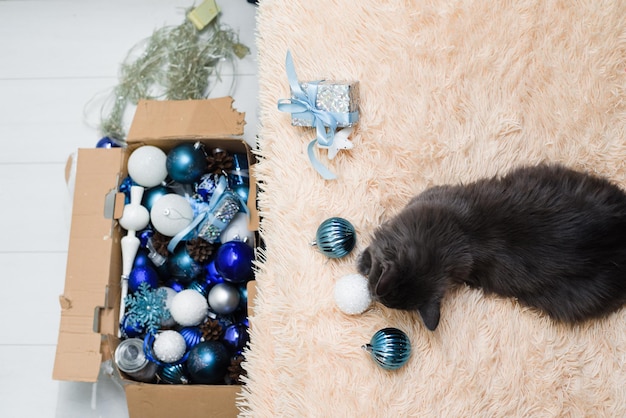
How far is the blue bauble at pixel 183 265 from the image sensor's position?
1.25 metres

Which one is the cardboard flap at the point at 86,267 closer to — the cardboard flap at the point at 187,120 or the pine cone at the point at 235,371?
the cardboard flap at the point at 187,120

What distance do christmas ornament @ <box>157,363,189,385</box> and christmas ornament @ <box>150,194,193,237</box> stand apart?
0.30 m

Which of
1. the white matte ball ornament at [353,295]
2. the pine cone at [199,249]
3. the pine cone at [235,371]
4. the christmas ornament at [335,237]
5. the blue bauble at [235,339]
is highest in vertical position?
the christmas ornament at [335,237]

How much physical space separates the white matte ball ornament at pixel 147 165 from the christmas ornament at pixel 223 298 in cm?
30

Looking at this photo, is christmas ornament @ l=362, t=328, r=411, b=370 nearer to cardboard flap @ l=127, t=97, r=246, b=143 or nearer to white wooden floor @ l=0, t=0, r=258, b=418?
cardboard flap @ l=127, t=97, r=246, b=143

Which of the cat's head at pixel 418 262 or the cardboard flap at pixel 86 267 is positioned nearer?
the cat's head at pixel 418 262

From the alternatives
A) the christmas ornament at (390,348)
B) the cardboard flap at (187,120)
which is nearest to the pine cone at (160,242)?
the cardboard flap at (187,120)

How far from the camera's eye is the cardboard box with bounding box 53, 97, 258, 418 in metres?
1.13

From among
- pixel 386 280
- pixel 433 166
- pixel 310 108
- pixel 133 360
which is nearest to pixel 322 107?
pixel 310 108

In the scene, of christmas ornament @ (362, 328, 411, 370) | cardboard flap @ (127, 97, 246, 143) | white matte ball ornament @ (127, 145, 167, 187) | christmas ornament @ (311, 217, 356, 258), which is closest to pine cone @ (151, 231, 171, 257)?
white matte ball ornament @ (127, 145, 167, 187)

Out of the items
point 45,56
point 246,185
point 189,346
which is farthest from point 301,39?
point 45,56

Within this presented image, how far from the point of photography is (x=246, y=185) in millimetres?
1276

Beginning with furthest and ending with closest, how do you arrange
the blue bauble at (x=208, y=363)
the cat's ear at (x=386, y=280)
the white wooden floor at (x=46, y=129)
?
the white wooden floor at (x=46, y=129), the blue bauble at (x=208, y=363), the cat's ear at (x=386, y=280)

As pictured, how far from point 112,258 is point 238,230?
0.96ft
